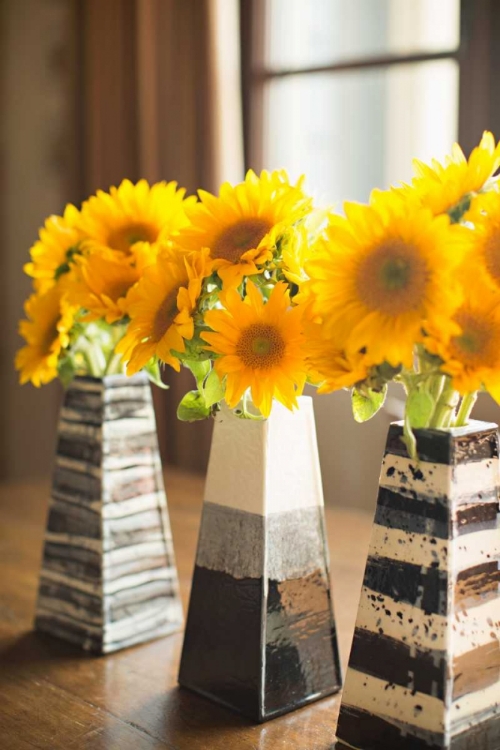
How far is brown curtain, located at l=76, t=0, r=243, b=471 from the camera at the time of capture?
6.98ft

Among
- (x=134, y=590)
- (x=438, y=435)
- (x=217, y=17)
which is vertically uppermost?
(x=217, y=17)

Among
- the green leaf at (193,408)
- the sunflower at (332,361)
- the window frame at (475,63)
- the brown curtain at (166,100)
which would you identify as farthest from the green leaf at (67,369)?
the brown curtain at (166,100)

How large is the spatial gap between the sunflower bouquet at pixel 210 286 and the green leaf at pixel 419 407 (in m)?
0.08

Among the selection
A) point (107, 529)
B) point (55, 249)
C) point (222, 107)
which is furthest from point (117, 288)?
point (222, 107)

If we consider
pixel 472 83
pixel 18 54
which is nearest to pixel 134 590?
pixel 472 83

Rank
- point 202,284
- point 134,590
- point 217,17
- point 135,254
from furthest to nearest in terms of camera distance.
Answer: point 217,17, point 134,590, point 135,254, point 202,284

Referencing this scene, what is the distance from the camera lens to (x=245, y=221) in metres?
0.70

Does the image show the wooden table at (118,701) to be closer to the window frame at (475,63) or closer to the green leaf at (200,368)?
the green leaf at (200,368)

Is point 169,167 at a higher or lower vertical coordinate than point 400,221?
higher

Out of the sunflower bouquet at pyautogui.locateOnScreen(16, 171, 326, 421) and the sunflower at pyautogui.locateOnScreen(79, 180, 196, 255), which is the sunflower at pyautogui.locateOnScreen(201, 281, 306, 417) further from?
the sunflower at pyautogui.locateOnScreen(79, 180, 196, 255)

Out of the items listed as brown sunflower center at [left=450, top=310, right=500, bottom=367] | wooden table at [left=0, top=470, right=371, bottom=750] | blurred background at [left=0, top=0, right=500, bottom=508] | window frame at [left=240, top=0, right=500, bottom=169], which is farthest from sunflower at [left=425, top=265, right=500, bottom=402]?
window frame at [left=240, top=0, right=500, bottom=169]

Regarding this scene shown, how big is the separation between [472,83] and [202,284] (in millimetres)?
1310

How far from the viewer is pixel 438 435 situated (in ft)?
1.98

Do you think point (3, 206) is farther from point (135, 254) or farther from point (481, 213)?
point (481, 213)
